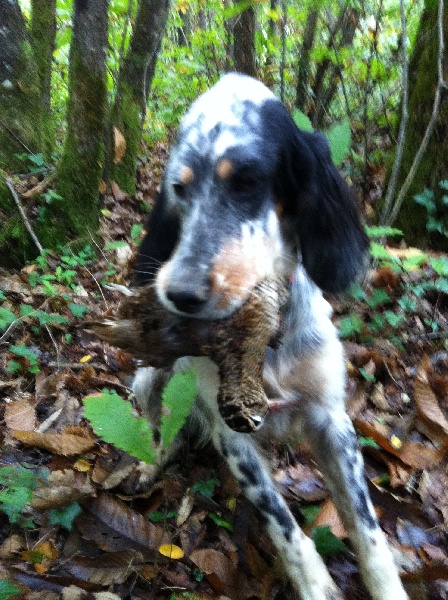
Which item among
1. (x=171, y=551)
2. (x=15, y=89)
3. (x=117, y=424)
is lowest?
(x=171, y=551)

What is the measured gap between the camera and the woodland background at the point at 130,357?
7.18 feet

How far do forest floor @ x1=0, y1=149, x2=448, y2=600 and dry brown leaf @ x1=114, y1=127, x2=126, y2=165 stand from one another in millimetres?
2138

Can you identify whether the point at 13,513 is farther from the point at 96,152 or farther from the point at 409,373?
the point at 96,152

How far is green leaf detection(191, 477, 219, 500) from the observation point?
8.40 feet

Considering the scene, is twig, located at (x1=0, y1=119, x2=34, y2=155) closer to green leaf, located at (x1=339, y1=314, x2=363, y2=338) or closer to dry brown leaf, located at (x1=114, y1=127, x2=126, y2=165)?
dry brown leaf, located at (x1=114, y1=127, x2=126, y2=165)

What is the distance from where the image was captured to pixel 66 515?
2.25 m

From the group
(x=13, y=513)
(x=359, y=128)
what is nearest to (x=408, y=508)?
(x=13, y=513)

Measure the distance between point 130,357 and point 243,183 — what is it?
5.85 ft

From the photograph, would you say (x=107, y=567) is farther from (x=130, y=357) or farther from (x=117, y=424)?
(x=130, y=357)

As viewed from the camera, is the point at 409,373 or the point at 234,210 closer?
the point at 234,210

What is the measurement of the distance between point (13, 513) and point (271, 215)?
63.9 inches

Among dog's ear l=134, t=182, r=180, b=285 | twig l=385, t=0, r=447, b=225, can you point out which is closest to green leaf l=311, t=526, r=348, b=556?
dog's ear l=134, t=182, r=180, b=285

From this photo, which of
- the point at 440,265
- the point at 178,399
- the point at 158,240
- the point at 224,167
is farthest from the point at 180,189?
→ the point at 440,265

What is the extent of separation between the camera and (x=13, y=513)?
7.29 ft
